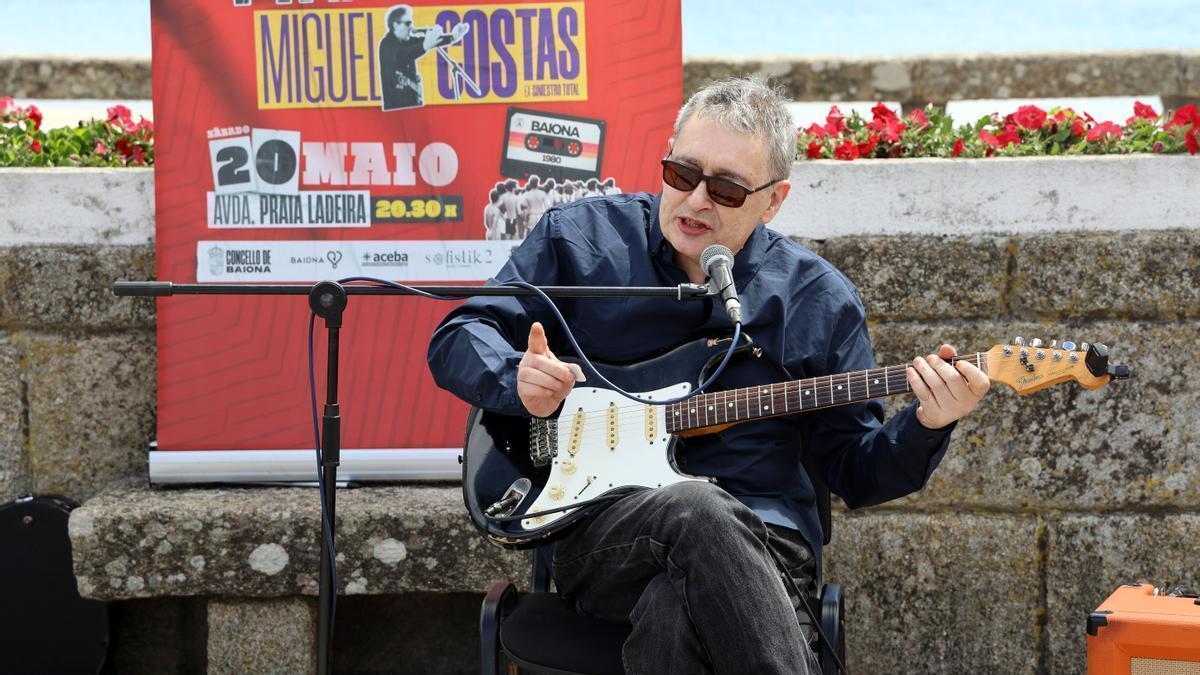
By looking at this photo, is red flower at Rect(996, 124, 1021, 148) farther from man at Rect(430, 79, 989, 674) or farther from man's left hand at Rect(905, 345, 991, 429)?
man's left hand at Rect(905, 345, 991, 429)

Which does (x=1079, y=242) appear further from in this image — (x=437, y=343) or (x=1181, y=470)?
(x=437, y=343)

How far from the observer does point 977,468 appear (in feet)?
13.1

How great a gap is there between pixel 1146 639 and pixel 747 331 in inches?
43.1

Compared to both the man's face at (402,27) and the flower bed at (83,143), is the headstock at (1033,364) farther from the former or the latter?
the flower bed at (83,143)

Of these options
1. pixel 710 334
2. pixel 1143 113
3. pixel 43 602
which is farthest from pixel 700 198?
pixel 43 602

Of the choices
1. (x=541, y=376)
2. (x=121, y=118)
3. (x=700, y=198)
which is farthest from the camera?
(x=121, y=118)

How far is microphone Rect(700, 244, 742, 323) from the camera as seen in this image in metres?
2.42

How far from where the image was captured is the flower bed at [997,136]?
4227 mm

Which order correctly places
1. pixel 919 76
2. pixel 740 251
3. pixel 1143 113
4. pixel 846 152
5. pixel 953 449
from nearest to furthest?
pixel 740 251 < pixel 953 449 < pixel 846 152 < pixel 1143 113 < pixel 919 76

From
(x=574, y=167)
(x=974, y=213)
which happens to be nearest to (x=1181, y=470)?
(x=974, y=213)

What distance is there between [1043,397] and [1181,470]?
47 centimetres

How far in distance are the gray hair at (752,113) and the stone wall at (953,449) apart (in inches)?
41.2

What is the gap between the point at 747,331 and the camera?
2953mm

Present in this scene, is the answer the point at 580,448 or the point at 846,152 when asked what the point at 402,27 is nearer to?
the point at 846,152
